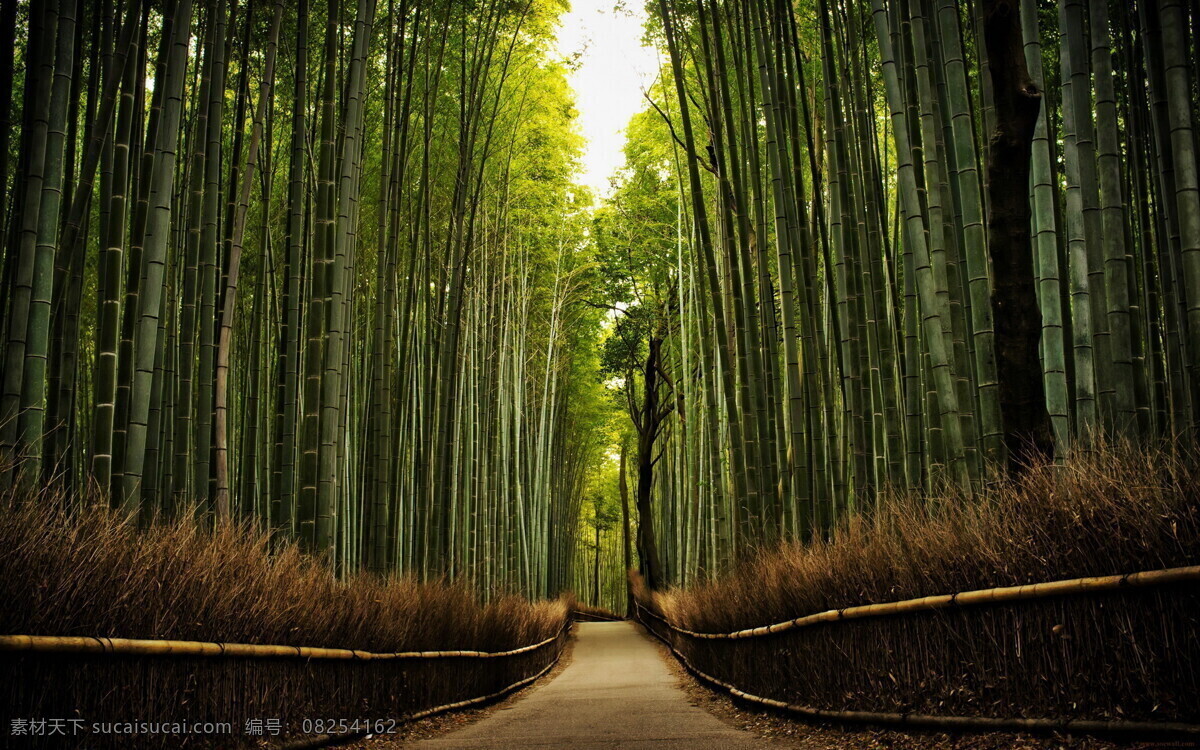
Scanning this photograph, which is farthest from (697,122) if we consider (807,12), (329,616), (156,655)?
(156,655)

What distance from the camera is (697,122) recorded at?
928 cm

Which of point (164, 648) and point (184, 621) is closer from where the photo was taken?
point (164, 648)

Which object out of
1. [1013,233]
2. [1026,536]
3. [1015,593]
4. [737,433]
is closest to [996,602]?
[1015,593]

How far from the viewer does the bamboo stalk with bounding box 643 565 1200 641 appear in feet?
6.06

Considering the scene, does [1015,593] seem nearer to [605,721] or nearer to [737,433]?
[605,721]

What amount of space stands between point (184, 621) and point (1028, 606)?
88.6 inches

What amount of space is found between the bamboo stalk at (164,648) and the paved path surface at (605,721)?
1.75 feet

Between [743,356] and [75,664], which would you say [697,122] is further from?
[75,664]

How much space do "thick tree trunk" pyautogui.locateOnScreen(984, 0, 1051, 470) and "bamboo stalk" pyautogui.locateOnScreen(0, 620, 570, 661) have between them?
8.01 feet

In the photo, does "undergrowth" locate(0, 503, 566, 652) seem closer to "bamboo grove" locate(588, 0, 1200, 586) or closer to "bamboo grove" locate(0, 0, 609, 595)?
"bamboo grove" locate(0, 0, 609, 595)

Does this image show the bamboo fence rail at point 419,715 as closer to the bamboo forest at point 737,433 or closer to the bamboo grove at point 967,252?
the bamboo forest at point 737,433

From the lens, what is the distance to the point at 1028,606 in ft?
7.47

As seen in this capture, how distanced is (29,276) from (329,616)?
61.2 inches

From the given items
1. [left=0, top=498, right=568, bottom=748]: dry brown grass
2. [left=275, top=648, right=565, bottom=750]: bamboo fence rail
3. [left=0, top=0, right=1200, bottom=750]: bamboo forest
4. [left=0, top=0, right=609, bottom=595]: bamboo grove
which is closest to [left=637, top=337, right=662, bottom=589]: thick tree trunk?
[left=0, top=0, right=609, bottom=595]: bamboo grove
